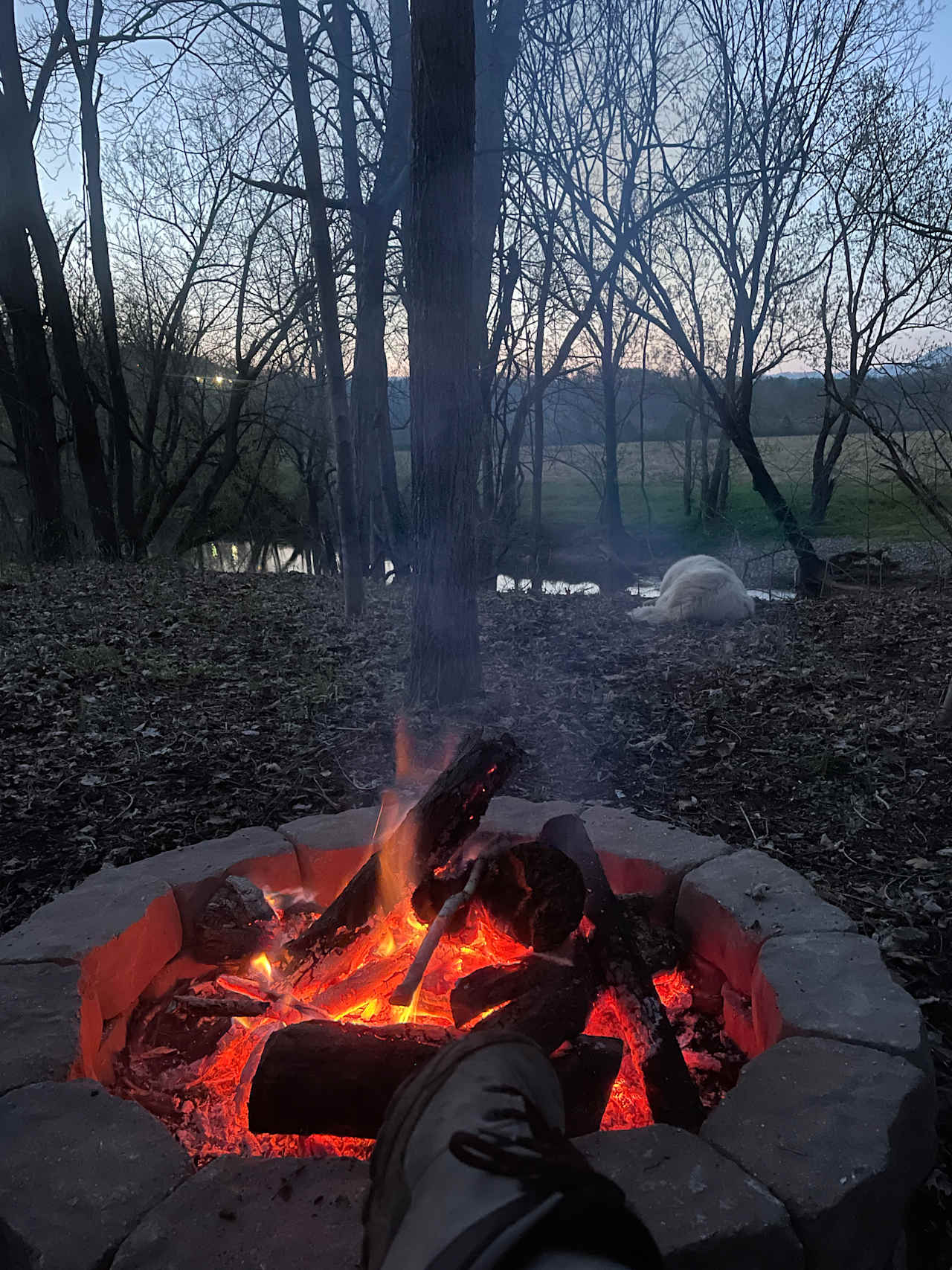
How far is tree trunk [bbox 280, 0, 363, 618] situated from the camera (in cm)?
687

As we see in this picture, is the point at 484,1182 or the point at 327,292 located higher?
the point at 327,292

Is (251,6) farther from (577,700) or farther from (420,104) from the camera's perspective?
Answer: (577,700)

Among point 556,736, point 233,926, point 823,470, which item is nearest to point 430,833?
point 233,926

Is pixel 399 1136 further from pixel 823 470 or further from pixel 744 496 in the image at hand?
pixel 744 496

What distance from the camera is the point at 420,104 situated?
14.6 feet

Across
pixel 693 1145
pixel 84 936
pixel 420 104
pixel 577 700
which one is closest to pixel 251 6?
pixel 420 104

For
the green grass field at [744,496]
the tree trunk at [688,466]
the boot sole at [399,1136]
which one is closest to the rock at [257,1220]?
the boot sole at [399,1136]

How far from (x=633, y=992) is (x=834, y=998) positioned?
0.51 m

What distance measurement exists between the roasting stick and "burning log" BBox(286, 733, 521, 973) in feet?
0.49

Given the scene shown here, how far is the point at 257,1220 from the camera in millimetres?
1459

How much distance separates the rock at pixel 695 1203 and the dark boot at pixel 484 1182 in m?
0.21

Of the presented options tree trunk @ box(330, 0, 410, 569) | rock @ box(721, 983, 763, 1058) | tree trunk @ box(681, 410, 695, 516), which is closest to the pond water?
tree trunk @ box(330, 0, 410, 569)

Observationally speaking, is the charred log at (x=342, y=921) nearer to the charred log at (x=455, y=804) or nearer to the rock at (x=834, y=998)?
the charred log at (x=455, y=804)

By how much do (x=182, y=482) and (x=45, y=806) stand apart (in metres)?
13.7
